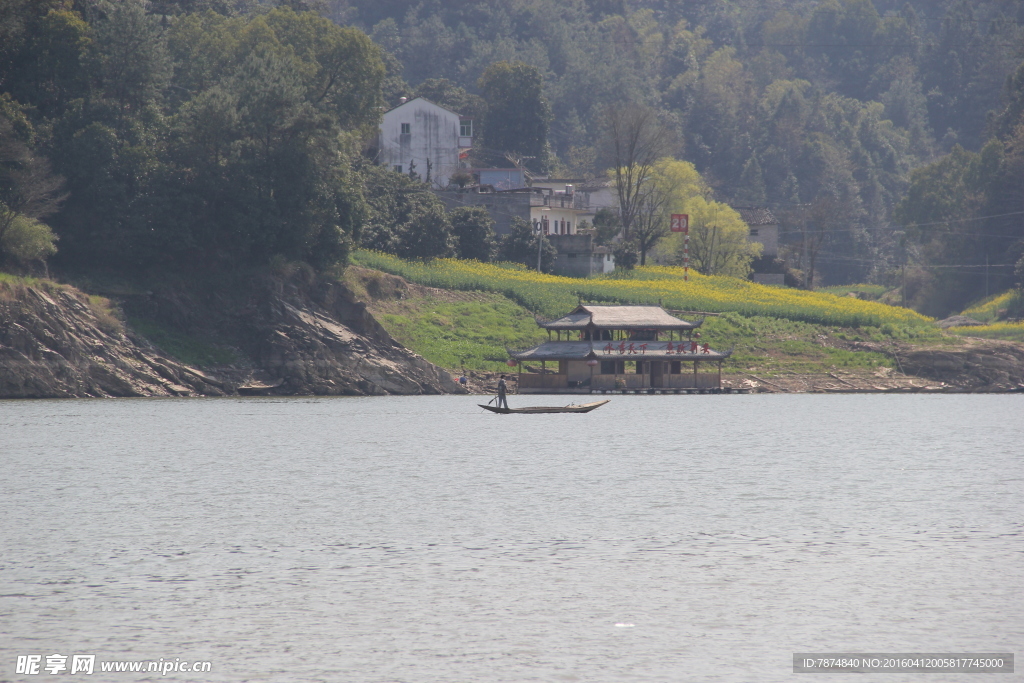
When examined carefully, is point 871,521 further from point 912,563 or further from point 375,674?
point 375,674

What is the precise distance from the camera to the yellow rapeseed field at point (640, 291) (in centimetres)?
10106

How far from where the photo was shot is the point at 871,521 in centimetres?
3206

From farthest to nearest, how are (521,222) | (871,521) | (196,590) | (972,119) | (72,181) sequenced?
(972,119) < (521,222) < (72,181) < (871,521) < (196,590)

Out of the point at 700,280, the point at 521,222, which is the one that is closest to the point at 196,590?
the point at 521,222

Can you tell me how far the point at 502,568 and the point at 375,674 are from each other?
772 cm

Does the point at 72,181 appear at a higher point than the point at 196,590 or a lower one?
higher

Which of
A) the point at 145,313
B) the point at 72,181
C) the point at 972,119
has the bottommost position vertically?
the point at 145,313

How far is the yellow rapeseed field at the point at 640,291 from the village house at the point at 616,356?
860 cm

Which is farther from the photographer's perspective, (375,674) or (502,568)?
(502,568)

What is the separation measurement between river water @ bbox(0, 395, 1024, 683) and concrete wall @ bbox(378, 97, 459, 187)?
267 feet

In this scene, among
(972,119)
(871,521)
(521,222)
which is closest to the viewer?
(871,521)

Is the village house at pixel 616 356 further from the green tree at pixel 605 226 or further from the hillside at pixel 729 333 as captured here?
the green tree at pixel 605 226

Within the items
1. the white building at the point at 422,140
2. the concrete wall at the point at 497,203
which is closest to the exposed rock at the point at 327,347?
the concrete wall at the point at 497,203

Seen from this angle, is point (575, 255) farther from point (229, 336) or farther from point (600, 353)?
point (229, 336)
